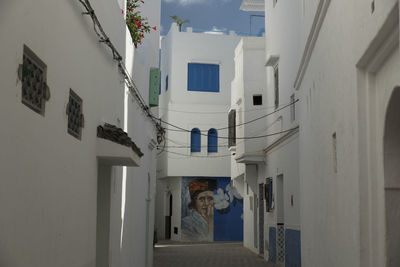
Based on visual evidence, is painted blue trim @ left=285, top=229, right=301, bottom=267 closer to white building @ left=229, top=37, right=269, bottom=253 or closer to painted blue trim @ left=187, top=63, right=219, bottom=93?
white building @ left=229, top=37, right=269, bottom=253

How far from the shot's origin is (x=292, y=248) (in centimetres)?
1517

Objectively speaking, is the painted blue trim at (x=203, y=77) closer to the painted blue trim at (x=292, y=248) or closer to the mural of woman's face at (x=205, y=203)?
the mural of woman's face at (x=205, y=203)

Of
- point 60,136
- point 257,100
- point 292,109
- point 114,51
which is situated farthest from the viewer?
point 257,100

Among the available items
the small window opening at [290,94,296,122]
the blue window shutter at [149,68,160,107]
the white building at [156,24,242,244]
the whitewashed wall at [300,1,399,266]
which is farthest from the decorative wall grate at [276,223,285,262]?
the white building at [156,24,242,244]

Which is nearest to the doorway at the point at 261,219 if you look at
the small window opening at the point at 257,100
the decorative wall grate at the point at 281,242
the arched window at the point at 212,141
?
the small window opening at the point at 257,100

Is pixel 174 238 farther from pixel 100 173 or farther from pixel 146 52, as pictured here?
pixel 100 173

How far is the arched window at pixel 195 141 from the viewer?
31203 millimetres

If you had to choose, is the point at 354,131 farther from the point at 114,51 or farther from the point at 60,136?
the point at 114,51

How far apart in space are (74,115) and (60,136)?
0.85 metres

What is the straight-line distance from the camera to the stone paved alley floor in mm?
18516

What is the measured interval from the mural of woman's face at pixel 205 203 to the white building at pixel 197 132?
74 mm

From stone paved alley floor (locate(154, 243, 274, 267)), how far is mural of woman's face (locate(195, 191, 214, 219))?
5.31m

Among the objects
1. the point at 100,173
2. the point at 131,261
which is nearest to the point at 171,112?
the point at 131,261

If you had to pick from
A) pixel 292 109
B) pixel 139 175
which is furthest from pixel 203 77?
pixel 139 175
